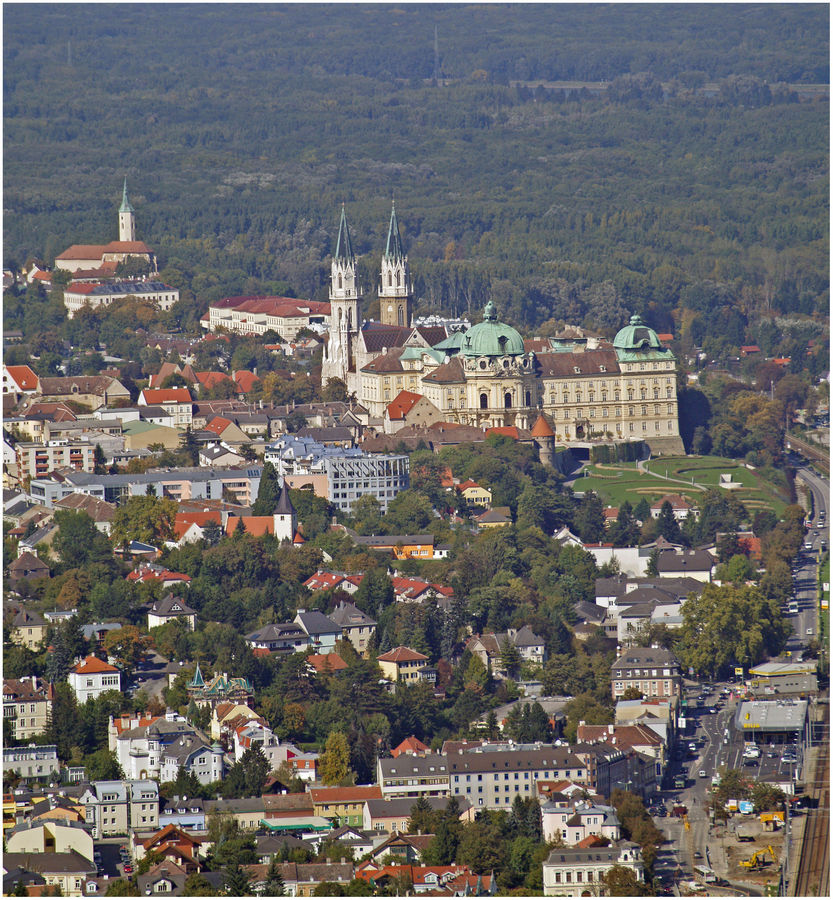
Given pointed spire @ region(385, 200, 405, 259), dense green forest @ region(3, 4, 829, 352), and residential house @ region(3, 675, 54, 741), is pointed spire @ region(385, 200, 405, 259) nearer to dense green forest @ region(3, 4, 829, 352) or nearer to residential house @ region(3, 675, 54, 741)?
dense green forest @ region(3, 4, 829, 352)

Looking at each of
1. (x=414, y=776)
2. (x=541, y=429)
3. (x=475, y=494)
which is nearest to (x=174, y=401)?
(x=541, y=429)

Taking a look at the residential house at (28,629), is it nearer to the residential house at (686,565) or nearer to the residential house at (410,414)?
the residential house at (686,565)

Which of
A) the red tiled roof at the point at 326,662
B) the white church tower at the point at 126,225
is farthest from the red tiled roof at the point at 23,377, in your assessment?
the white church tower at the point at 126,225

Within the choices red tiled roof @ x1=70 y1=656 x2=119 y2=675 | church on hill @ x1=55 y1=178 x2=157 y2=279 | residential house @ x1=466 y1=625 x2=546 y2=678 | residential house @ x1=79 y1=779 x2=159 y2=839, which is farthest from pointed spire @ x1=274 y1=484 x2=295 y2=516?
church on hill @ x1=55 y1=178 x2=157 y2=279

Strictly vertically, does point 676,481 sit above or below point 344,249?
below

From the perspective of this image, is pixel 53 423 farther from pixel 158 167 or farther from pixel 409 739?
pixel 158 167

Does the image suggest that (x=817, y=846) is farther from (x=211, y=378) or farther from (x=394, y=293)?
(x=394, y=293)
